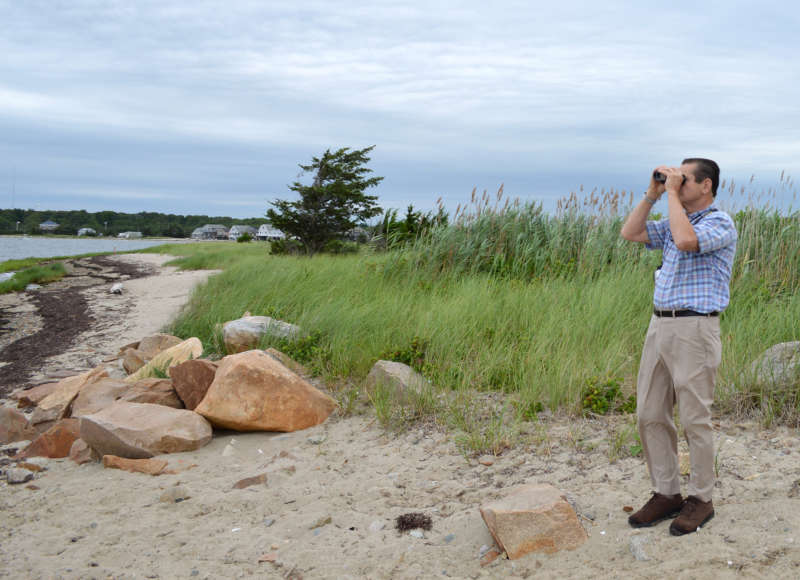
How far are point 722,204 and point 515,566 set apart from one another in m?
7.93

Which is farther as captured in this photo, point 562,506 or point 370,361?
point 370,361

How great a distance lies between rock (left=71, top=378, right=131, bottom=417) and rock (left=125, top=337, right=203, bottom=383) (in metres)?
0.39

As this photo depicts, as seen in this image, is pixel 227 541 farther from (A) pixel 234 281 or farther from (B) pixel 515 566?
(A) pixel 234 281

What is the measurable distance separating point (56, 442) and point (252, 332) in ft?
7.85

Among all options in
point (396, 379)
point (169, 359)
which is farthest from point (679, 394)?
point (169, 359)

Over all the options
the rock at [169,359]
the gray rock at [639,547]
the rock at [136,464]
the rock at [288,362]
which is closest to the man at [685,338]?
the gray rock at [639,547]

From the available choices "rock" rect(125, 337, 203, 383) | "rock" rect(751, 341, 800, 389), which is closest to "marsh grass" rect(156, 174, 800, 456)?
"rock" rect(751, 341, 800, 389)

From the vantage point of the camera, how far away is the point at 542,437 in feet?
14.3

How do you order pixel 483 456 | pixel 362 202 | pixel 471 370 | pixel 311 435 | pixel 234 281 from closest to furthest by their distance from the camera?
pixel 483 456 < pixel 311 435 < pixel 471 370 < pixel 234 281 < pixel 362 202

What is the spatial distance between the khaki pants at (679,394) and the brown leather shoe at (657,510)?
0.13ft

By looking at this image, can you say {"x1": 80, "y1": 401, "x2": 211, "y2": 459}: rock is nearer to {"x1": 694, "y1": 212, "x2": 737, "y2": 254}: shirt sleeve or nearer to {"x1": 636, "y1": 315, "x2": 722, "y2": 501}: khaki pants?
{"x1": 636, "y1": 315, "x2": 722, "y2": 501}: khaki pants

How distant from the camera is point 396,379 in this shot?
5.34 m

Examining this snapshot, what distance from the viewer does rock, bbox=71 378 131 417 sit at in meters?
6.22

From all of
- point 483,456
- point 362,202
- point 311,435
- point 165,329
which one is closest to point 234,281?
point 165,329
